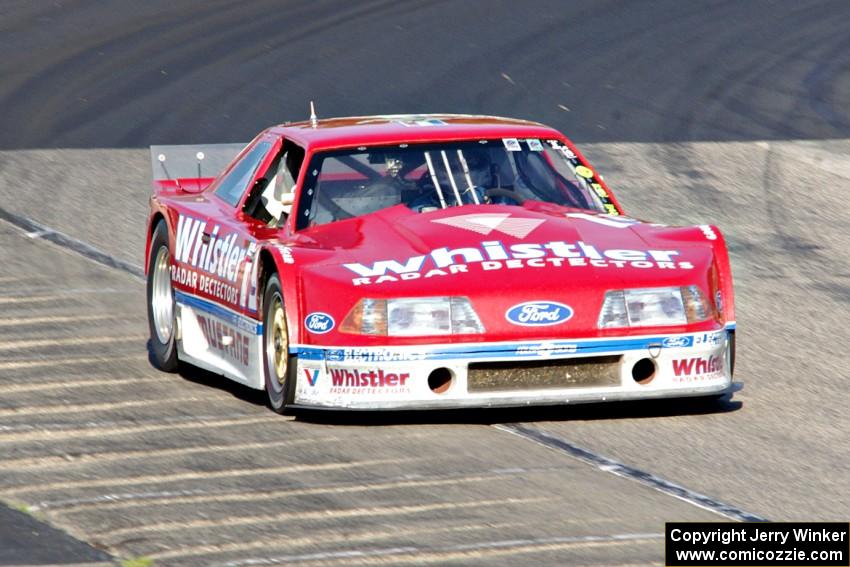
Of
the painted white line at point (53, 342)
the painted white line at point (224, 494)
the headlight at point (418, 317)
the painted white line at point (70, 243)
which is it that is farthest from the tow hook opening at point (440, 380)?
the painted white line at point (70, 243)

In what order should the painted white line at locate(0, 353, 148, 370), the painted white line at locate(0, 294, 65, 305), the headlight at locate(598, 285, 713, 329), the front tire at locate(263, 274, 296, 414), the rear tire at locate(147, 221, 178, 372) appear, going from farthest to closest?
the painted white line at locate(0, 294, 65, 305) < the rear tire at locate(147, 221, 178, 372) < the painted white line at locate(0, 353, 148, 370) < the front tire at locate(263, 274, 296, 414) < the headlight at locate(598, 285, 713, 329)

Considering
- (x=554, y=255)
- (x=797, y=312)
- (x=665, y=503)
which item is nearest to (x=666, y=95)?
(x=797, y=312)

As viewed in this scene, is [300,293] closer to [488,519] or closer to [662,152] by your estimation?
[488,519]

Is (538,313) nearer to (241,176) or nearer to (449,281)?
(449,281)

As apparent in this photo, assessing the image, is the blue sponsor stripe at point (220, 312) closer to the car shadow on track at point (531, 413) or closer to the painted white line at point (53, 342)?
the car shadow on track at point (531, 413)

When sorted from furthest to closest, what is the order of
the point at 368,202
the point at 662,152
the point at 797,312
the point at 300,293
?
the point at 662,152
the point at 797,312
the point at 368,202
the point at 300,293

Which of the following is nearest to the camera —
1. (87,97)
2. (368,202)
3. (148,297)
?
(368,202)

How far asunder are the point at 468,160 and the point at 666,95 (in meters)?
8.90

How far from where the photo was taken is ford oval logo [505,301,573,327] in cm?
777

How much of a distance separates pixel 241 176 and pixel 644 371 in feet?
9.13

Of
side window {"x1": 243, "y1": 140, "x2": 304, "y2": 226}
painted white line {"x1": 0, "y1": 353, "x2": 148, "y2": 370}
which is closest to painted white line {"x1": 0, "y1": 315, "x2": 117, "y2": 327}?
painted white line {"x1": 0, "y1": 353, "x2": 148, "y2": 370}

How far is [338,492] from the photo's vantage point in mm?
6793

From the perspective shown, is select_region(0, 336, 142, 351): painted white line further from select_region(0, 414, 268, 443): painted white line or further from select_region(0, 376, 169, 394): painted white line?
select_region(0, 414, 268, 443): painted white line

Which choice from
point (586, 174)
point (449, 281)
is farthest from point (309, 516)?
point (586, 174)
